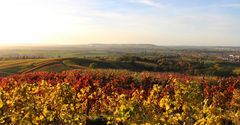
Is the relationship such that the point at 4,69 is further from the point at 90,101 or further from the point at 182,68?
the point at 90,101

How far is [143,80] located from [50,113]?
19.8 m

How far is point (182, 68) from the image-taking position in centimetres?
8681

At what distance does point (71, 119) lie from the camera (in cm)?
1232

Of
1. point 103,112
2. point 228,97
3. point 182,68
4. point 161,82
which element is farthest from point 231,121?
point 182,68

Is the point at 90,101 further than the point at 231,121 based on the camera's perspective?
Yes

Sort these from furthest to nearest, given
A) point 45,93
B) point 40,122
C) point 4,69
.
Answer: point 4,69, point 45,93, point 40,122

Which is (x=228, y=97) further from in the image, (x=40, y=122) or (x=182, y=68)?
(x=182, y=68)

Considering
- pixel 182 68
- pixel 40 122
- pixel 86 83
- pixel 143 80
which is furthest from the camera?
pixel 182 68

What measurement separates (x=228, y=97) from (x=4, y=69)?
175 ft

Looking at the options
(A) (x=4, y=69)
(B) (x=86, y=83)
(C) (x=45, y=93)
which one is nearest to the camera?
(C) (x=45, y=93)

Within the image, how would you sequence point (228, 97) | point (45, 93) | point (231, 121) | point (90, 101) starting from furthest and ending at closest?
point (228, 97) < point (90, 101) < point (231, 121) < point (45, 93)

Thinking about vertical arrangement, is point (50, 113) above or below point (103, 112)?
above

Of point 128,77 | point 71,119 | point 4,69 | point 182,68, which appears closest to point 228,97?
point 128,77

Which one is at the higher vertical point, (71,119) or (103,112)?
(71,119)
